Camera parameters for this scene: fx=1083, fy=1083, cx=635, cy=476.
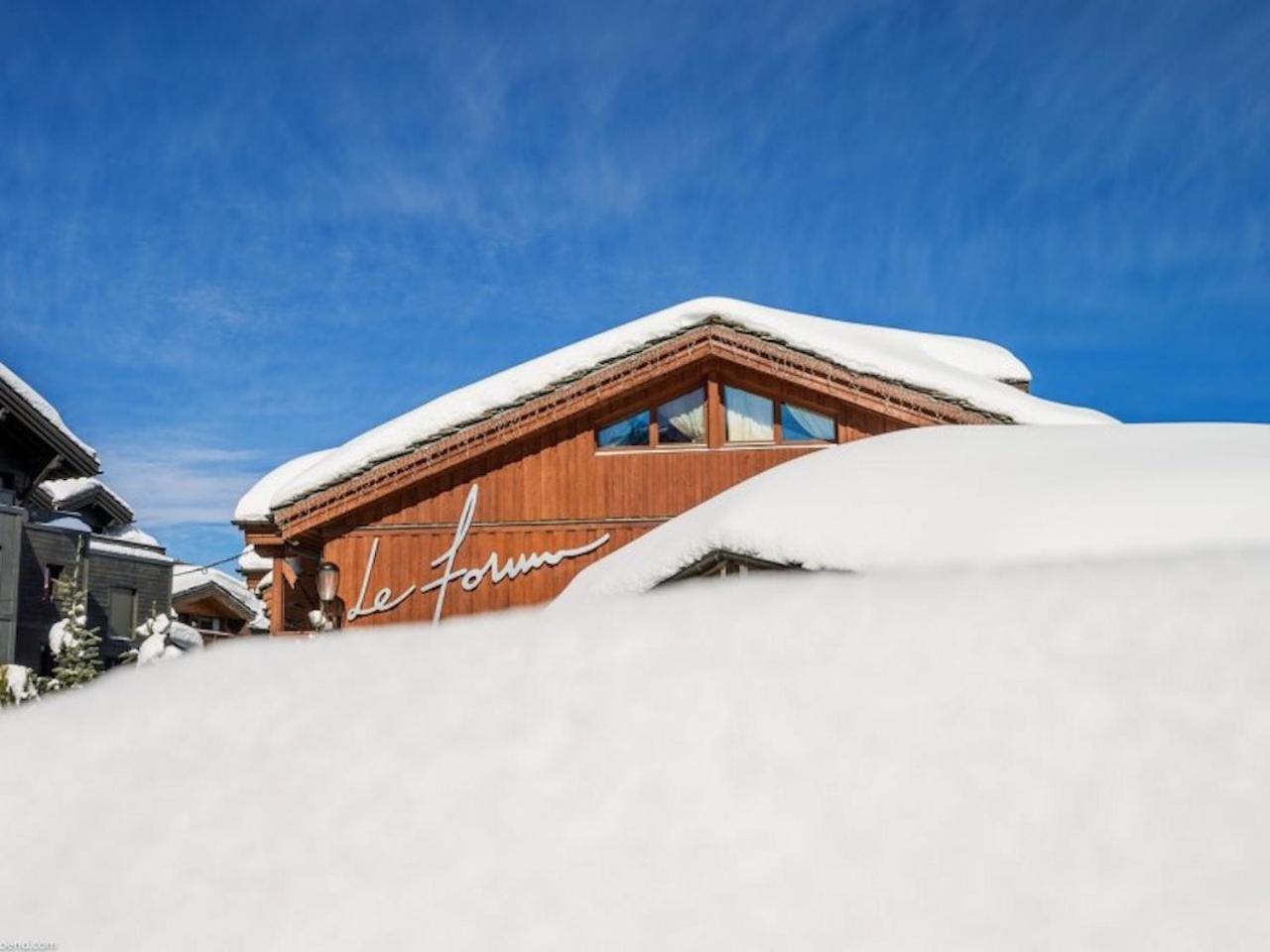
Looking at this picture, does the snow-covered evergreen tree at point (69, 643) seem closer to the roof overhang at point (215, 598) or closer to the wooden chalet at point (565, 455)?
the wooden chalet at point (565, 455)

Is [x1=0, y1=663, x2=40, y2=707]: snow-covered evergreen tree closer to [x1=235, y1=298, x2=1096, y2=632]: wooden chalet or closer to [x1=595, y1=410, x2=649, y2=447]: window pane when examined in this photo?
[x1=235, y1=298, x2=1096, y2=632]: wooden chalet

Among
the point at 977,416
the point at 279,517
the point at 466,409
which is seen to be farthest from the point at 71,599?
the point at 977,416

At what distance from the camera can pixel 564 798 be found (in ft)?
3.65

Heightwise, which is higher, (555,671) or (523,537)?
(523,537)

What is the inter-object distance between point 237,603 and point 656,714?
42607mm

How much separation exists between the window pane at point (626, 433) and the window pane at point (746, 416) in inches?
40.6

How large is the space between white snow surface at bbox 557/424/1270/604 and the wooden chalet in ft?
29.7

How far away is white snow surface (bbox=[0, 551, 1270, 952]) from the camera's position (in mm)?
1026

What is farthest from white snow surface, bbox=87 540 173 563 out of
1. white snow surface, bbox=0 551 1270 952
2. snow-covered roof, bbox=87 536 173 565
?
white snow surface, bbox=0 551 1270 952

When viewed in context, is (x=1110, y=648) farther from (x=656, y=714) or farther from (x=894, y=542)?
(x=894, y=542)

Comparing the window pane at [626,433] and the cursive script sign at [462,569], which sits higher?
the window pane at [626,433]

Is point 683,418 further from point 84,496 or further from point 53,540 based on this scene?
point 84,496

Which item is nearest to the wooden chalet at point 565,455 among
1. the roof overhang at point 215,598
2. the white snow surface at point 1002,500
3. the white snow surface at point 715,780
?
the white snow surface at point 1002,500

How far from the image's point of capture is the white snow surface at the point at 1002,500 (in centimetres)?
221
